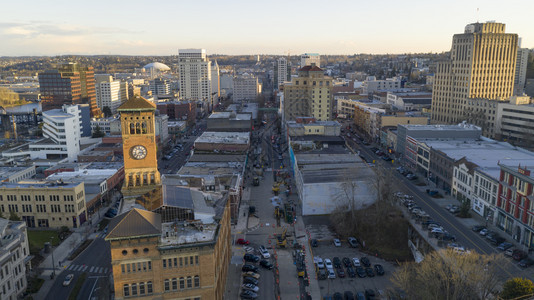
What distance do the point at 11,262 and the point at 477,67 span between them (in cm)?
11324

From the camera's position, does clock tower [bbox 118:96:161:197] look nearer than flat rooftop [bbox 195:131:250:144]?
Yes

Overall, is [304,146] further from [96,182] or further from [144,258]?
[144,258]

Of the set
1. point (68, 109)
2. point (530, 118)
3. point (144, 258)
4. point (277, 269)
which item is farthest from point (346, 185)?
point (68, 109)

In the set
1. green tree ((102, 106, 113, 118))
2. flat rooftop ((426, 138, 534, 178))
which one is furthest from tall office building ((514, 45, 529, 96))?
green tree ((102, 106, 113, 118))

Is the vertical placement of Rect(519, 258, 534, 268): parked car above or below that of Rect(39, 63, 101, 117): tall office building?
below

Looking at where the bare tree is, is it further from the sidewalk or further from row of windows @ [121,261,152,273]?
the sidewalk

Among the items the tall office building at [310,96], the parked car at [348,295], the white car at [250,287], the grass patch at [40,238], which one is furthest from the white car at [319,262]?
the tall office building at [310,96]

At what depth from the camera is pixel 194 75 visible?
18538 cm

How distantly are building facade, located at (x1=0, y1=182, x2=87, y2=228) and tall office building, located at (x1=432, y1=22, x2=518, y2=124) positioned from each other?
96.5m

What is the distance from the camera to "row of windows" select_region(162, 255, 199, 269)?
1383 inches

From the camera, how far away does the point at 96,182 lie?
6944 cm

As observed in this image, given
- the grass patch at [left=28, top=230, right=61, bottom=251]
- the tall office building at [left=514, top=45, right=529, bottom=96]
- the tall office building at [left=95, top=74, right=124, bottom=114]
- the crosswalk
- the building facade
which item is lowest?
the crosswalk

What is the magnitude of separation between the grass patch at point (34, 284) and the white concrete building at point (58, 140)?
53490 mm

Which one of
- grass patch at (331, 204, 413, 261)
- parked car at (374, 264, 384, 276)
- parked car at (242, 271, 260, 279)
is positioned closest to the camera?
parked car at (242, 271, 260, 279)
